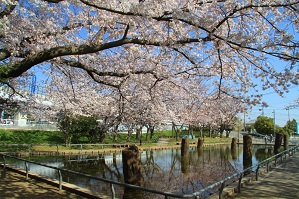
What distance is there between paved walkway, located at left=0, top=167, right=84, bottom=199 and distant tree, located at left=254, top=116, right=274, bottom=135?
5941 centimetres

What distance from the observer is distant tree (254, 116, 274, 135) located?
59025mm

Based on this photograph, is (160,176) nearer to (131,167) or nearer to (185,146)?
(131,167)

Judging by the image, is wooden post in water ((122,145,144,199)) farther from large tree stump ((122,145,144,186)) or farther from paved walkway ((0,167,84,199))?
paved walkway ((0,167,84,199))

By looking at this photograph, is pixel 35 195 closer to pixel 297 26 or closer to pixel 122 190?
pixel 122 190

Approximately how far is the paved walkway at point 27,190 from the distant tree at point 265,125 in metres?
59.4

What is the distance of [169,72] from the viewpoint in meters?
10.4

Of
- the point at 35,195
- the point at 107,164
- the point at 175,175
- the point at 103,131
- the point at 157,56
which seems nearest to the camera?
the point at 35,195

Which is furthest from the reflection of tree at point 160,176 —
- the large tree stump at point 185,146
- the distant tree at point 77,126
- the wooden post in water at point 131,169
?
the distant tree at point 77,126

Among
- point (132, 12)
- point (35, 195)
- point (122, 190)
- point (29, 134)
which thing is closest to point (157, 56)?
point (132, 12)

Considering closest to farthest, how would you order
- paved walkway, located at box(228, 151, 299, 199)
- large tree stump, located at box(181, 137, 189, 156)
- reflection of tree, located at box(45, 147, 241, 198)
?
paved walkway, located at box(228, 151, 299, 199)
reflection of tree, located at box(45, 147, 241, 198)
large tree stump, located at box(181, 137, 189, 156)

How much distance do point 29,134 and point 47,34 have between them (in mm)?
23876

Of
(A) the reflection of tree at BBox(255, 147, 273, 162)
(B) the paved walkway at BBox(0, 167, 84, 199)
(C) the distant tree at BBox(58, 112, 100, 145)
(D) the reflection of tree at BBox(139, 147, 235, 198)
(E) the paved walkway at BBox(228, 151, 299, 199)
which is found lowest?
(A) the reflection of tree at BBox(255, 147, 273, 162)

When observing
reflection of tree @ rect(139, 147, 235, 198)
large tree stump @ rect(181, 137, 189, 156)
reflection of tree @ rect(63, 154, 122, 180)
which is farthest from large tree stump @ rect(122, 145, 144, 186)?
large tree stump @ rect(181, 137, 189, 156)

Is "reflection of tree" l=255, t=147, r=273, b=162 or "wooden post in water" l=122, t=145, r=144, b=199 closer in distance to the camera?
"wooden post in water" l=122, t=145, r=144, b=199
